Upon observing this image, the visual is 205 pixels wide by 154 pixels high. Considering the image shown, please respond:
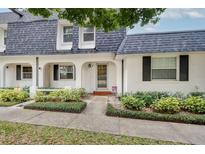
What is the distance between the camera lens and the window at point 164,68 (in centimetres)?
1250

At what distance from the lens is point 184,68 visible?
39.7 ft

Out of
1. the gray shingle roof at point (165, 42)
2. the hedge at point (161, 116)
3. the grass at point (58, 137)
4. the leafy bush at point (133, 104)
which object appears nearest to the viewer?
the grass at point (58, 137)

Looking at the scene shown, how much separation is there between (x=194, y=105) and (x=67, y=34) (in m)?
10.7

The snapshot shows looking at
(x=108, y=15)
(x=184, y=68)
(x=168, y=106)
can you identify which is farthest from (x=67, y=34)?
(x=108, y=15)

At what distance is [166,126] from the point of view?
7852 millimetres

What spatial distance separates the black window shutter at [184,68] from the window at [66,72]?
8.76m

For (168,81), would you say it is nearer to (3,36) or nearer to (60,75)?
(60,75)

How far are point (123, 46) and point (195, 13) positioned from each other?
4405 millimetres

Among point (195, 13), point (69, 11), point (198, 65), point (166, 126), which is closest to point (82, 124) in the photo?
point (166, 126)

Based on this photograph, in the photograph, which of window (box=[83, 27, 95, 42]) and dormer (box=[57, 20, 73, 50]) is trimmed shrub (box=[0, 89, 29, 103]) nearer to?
dormer (box=[57, 20, 73, 50])

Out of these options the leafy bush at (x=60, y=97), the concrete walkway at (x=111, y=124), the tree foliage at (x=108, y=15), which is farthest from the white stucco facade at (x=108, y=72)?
the tree foliage at (x=108, y=15)

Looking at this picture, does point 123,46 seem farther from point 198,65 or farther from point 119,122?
point 119,122

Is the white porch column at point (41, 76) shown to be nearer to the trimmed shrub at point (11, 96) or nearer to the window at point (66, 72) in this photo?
the window at point (66, 72)

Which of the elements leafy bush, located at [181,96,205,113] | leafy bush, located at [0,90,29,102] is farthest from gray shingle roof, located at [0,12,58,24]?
leafy bush, located at [181,96,205,113]
